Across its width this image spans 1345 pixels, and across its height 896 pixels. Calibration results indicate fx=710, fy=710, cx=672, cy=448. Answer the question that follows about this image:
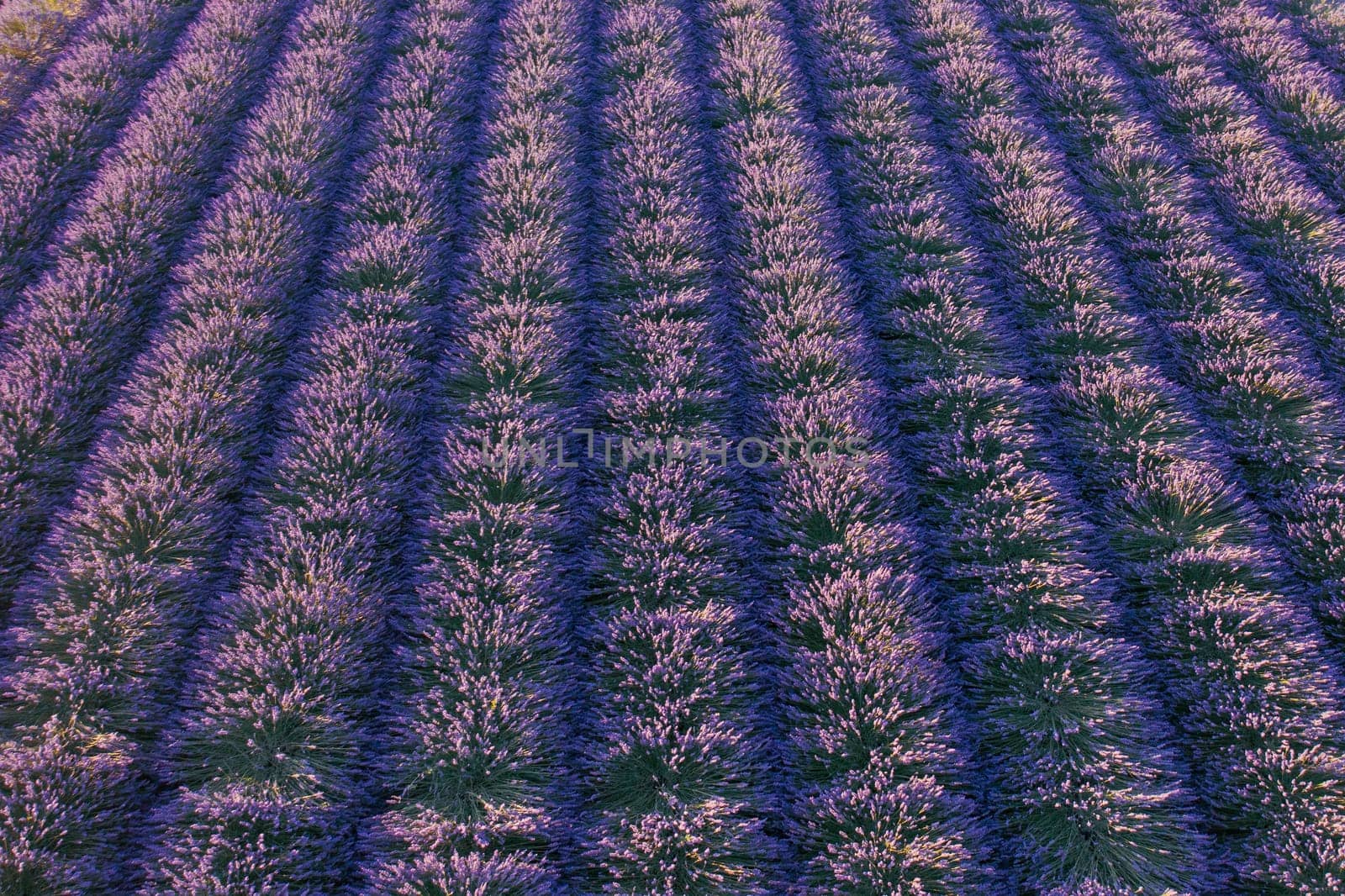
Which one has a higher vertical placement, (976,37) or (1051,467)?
(976,37)

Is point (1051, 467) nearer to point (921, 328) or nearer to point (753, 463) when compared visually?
point (921, 328)

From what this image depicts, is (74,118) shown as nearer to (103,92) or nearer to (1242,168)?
(103,92)

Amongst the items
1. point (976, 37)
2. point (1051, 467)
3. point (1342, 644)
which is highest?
point (976, 37)

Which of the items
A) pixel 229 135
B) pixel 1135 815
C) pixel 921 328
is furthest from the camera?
pixel 229 135

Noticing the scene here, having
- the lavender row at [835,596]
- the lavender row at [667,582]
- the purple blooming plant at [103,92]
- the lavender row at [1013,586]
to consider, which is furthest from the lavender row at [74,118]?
the lavender row at [1013,586]

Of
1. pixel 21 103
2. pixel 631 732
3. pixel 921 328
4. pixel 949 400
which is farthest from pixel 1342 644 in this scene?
pixel 21 103

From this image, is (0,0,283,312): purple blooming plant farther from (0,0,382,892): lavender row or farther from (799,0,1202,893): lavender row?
(799,0,1202,893): lavender row
